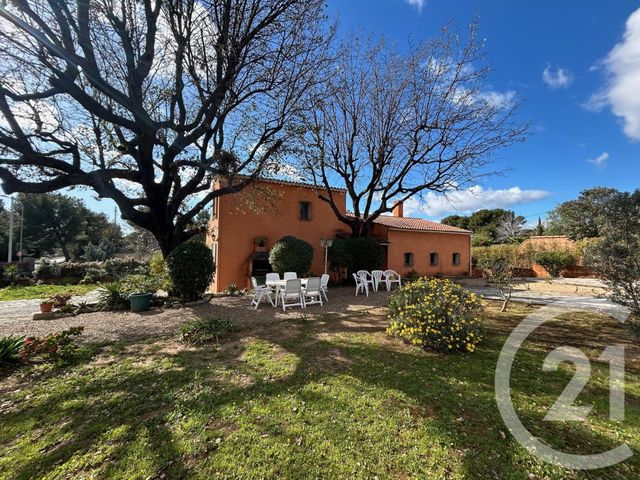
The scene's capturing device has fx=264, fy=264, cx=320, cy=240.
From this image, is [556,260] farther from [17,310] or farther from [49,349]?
[17,310]

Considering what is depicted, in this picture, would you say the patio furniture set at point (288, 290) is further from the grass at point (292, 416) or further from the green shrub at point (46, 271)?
the green shrub at point (46, 271)

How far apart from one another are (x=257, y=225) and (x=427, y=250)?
438 inches

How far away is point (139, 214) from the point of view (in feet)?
29.7

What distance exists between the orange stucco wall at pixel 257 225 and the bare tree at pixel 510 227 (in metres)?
31.5

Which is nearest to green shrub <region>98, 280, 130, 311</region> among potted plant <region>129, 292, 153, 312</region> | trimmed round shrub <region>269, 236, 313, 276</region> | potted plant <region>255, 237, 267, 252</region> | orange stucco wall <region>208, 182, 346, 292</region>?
potted plant <region>129, 292, 153, 312</region>

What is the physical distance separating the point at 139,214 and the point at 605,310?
51.5 feet

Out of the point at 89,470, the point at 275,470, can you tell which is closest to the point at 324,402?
the point at 275,470

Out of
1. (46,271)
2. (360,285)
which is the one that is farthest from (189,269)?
(46,271)

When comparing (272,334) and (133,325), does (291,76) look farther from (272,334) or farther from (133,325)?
(133,325)

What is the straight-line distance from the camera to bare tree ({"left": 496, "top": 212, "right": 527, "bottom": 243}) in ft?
120

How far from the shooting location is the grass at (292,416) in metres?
2.26

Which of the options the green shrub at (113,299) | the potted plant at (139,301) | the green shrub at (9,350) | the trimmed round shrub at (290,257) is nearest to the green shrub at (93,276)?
the green shrub at (113,299)

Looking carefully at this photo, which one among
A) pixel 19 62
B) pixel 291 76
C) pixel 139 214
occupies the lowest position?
pixel 139 214

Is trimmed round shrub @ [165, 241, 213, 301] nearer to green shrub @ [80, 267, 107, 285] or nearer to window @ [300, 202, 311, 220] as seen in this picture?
window @ [300, 202, 311, 220]
